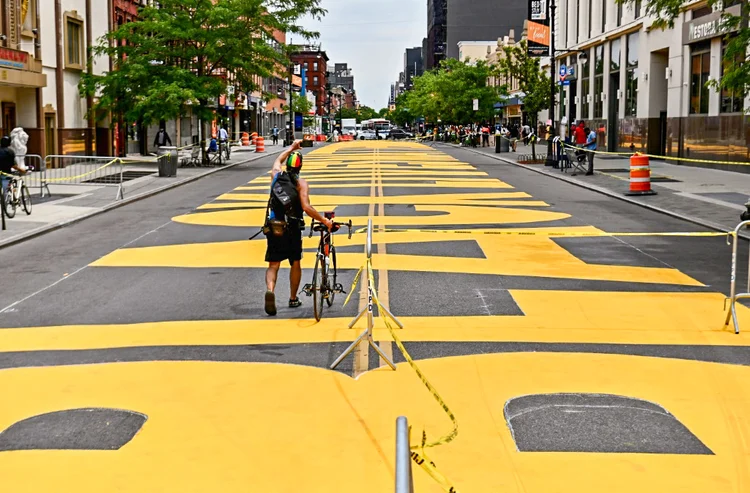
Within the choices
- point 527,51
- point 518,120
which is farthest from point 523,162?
point 518,120

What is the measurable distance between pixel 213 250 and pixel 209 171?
77.3 feet

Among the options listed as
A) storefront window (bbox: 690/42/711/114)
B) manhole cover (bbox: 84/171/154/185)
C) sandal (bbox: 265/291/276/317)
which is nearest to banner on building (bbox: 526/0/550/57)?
storefront window (bbox: 690/42/711/114)

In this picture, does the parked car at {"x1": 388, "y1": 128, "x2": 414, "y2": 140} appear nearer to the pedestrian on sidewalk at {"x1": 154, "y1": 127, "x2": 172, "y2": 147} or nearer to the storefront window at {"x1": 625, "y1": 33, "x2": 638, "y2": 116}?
the storefront window at {"x1": 625, "y1": 33, "x2": 638, "y2": 116}

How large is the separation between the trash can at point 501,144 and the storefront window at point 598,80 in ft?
18.5

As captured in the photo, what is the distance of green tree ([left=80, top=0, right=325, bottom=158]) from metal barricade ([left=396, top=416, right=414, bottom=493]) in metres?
36.0

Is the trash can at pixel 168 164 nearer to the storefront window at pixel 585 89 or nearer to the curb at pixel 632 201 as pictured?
the curb at pixel 632 201

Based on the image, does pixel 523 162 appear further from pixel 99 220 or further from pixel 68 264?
pixel 68 264

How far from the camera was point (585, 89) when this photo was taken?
57.9 meters

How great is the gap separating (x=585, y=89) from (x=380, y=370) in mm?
52114

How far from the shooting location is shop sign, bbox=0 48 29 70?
33.0 meters

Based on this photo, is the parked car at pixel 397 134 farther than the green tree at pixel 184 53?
Yes

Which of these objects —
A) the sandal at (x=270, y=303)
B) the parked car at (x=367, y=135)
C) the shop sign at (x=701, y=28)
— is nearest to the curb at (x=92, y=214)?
the sandal at (x=270, y=303)

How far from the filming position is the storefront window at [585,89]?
56.8 meters

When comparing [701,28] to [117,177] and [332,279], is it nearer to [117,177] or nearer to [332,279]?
[117,177]
